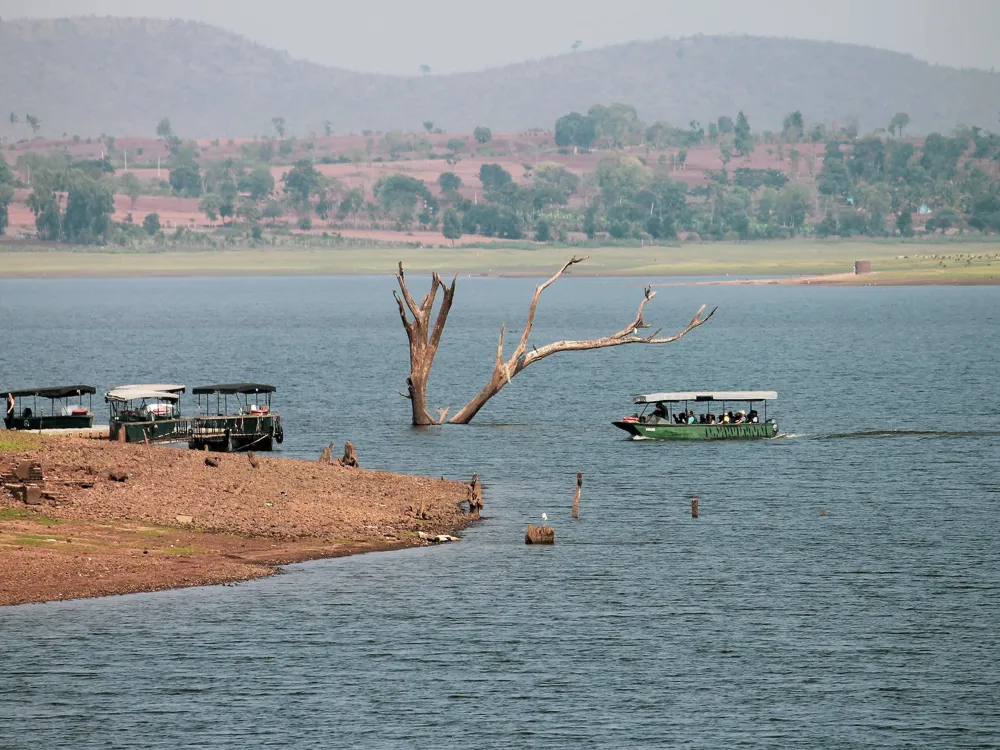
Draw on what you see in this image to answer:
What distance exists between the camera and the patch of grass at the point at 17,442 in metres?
62.6

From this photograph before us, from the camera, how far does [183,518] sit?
5825cm

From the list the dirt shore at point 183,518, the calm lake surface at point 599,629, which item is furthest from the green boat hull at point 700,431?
the dirt shore at point 183,518

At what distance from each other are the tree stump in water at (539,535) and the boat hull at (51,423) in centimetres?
3050

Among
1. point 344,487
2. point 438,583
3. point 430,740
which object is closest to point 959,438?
point 344,487

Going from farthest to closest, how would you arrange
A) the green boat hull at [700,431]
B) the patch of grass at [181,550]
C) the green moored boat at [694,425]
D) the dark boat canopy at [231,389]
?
the green boat hull at [700,431] < the green moored boat at [694,425] < the dark boat canopy at [231,389] < the patch of grass at [181,550]

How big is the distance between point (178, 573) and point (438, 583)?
26.5 ft

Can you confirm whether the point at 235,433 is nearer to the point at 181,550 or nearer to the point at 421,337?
the point at 421,337

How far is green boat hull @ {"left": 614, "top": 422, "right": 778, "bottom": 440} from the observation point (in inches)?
3605

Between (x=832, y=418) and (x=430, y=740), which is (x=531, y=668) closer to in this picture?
(x=430, y=740)

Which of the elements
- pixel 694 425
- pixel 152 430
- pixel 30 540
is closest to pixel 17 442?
pixel 30 540

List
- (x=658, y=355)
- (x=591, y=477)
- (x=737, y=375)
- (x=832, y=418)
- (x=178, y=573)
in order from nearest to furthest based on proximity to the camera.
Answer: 1. (x=178, y=573)
2. (x=591, y=477)
3. (x=832, y=418)
4. (x=737, y=375)
5. (x=658, y=355)

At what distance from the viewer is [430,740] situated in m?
38.4

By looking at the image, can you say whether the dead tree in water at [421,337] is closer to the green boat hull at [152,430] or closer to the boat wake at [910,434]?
the green boat hull at [152,430]

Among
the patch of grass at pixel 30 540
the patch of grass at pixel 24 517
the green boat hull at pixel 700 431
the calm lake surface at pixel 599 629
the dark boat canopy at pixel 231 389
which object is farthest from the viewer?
the green boat hull at pixel 700 431
